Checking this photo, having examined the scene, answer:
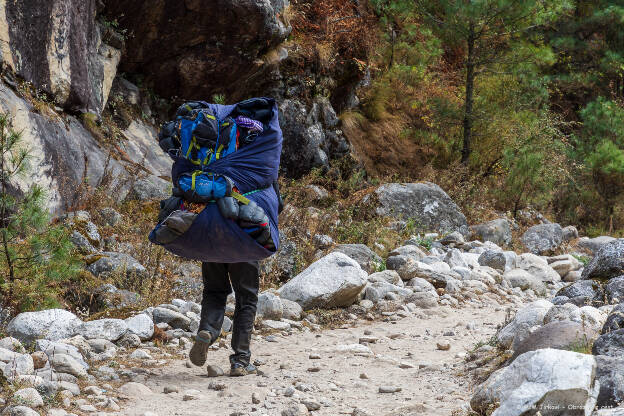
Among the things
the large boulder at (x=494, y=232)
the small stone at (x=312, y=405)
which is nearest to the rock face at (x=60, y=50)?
the small stone at (x=312, y=405)

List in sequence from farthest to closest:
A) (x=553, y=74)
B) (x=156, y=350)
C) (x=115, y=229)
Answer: (x=553, y=74) < (x=115, y=229) < (x=156, y=350)

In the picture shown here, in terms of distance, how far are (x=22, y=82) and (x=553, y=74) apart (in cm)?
1515

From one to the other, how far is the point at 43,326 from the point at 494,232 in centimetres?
875

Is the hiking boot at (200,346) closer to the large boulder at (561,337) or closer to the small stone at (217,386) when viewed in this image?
the small stone at (217,386)

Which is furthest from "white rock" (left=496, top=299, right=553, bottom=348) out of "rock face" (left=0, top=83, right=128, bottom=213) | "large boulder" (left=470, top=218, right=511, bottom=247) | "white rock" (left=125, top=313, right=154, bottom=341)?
"large boulder" (left=470, top=218, right=511, bottom=247)

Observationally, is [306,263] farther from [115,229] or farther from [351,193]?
[351,193]

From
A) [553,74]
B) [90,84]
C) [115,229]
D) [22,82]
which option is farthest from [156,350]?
[553,74]

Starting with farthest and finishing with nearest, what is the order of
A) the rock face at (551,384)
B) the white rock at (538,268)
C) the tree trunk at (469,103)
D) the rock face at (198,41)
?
the tree trunk at (469,103)
the rock face at (198,41)
the white rock at (538,268)
the rock face at (551,384)

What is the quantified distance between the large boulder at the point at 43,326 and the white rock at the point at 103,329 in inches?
2.6

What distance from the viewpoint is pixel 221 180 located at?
Result: 12.9 ft

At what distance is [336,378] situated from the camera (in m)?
4.36

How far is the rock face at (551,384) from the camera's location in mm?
2734

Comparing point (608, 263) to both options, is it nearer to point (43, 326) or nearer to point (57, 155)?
point (43, 326)

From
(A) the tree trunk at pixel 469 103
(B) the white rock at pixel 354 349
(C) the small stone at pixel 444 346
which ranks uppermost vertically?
(A) the tree trunk at pixel 469 103
